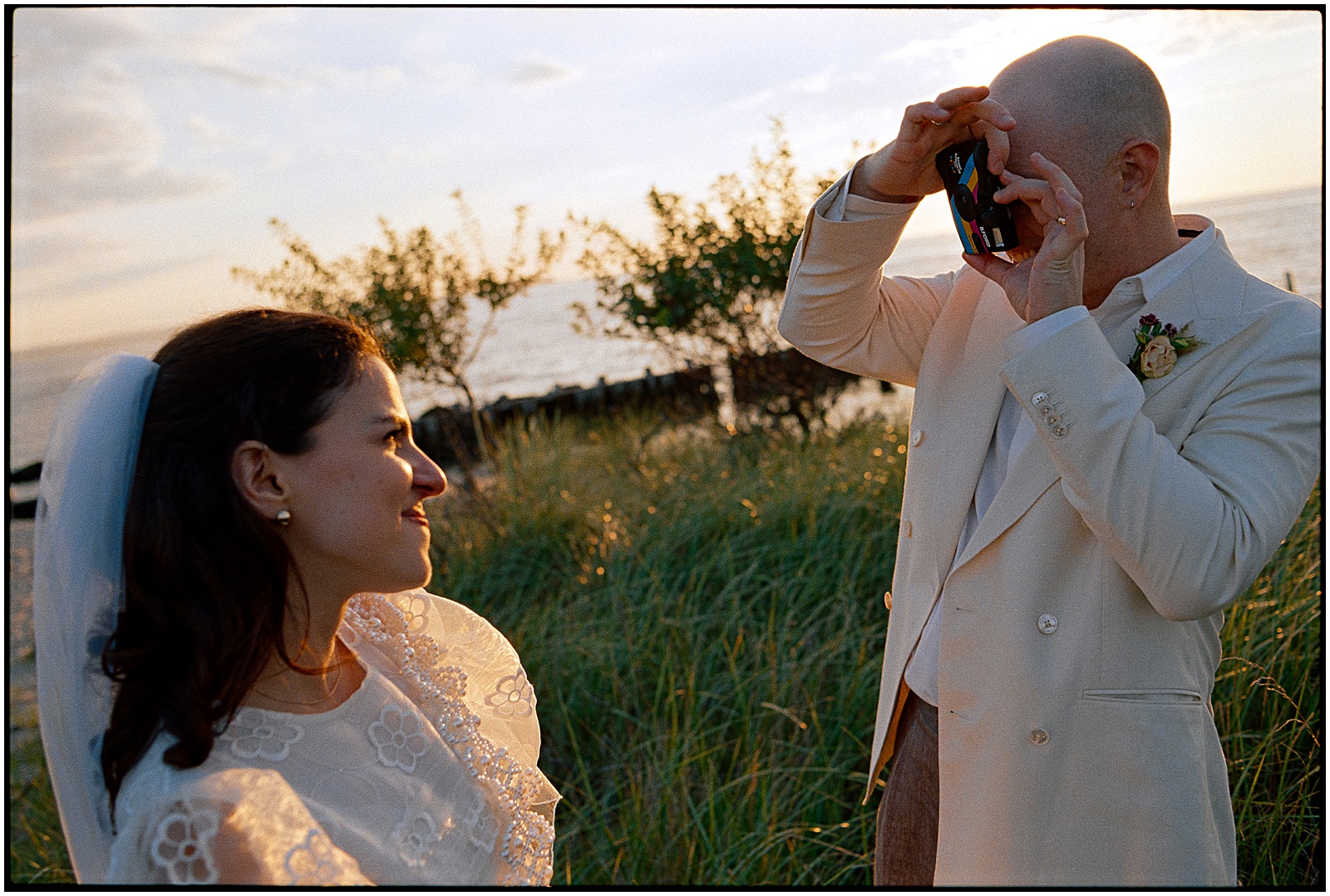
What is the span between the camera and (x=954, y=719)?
196 cm

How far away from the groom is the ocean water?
0.65 m

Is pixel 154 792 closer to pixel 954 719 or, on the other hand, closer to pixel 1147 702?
pixel 954 719

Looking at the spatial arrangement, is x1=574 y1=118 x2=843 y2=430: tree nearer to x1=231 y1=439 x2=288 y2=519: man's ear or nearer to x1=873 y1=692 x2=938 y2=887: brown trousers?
x1=873 y1=692 x2=938 y2=887: brown trousers

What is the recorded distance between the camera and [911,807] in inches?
87.5

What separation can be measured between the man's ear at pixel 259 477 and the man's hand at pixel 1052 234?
51.9 inches

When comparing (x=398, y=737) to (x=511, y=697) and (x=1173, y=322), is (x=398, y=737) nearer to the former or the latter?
(x=511, y=697)

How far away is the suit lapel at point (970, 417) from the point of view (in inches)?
79.5

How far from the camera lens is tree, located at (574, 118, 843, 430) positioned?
625 centimetres

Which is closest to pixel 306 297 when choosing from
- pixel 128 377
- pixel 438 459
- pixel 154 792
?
pixel 438 459

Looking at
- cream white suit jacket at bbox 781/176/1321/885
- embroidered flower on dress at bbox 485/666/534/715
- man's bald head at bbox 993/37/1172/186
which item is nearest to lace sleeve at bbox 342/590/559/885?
embroidered flower on dress at bbox 485/666/534/715

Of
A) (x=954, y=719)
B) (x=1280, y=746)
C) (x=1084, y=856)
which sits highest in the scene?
(x=954, y=719)

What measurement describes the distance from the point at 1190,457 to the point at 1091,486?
9.2 inches

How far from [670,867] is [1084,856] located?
1491 millimetres

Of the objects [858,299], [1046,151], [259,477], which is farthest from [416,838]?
[1046,151]
